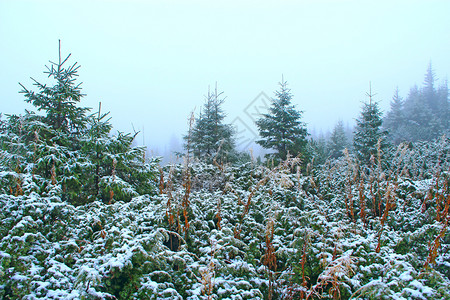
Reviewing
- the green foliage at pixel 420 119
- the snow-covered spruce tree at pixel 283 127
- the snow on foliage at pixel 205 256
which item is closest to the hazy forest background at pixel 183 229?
the snow on foliage at pixel 205 256

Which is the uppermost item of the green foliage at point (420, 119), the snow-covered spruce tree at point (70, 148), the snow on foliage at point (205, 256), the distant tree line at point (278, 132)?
the green foliage at point (420, 119)

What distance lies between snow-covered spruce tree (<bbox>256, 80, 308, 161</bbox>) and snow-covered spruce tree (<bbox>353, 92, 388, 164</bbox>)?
5.34 meters

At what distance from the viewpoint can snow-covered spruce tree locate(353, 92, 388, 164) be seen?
53.1ft

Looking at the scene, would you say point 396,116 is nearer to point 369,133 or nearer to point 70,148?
point 369,133

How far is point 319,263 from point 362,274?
17.5 inches

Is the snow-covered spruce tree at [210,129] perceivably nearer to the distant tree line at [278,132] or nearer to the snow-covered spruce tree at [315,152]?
the distant tree line at [278,132]

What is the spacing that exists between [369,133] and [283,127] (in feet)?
24.6

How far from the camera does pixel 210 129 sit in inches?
600

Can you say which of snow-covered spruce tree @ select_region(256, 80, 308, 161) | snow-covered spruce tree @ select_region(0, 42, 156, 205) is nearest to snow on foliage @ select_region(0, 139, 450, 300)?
snow-covered spruce tree @ select_region(0, 42, 156, 205)

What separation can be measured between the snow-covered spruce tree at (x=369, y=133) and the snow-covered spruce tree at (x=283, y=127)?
5341 mm

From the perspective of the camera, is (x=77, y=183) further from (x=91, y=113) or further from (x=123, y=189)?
(x=91, y=113)

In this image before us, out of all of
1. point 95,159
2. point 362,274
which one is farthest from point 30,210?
point 362,274

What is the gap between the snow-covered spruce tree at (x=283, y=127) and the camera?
14039mm

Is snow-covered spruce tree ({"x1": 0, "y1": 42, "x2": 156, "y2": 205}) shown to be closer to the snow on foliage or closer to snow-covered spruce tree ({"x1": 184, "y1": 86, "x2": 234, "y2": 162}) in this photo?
the snow on foliage
